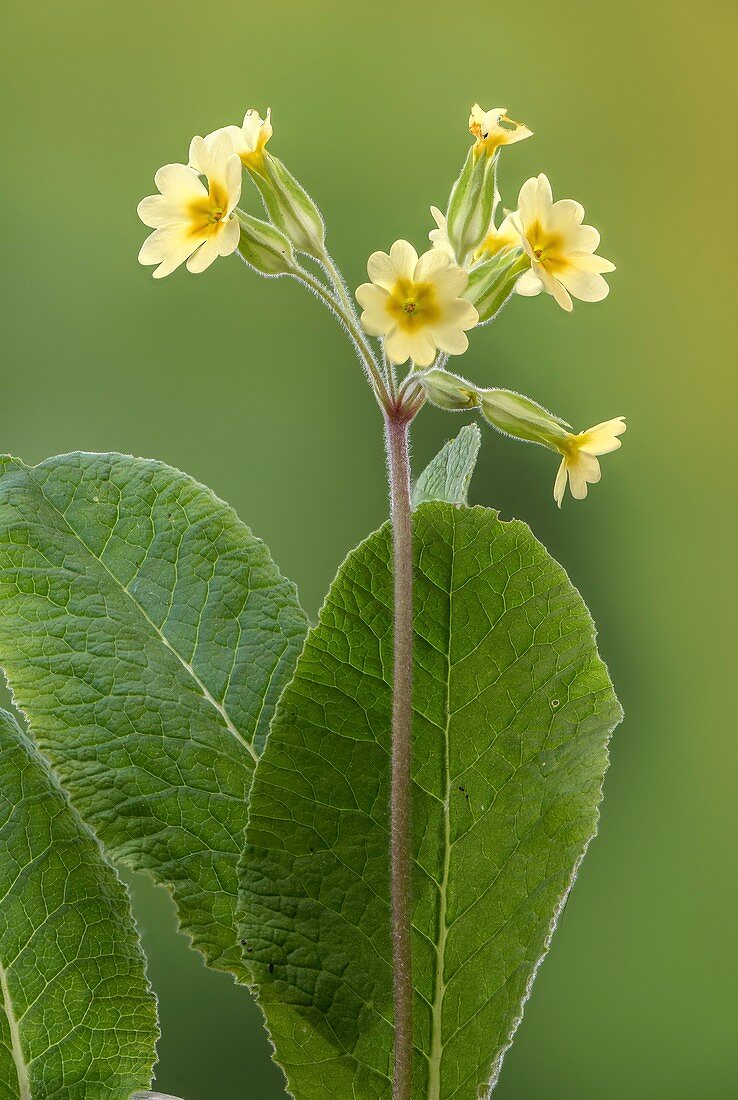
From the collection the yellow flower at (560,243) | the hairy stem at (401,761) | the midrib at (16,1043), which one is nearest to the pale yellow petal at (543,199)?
the yellow flower at (560,243)

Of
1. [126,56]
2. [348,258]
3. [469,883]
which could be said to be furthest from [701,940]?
[126,56]

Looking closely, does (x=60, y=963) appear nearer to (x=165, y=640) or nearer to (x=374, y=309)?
(x=165, y=640)

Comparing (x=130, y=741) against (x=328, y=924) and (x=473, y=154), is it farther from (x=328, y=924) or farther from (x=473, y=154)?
(x=473, y=154)

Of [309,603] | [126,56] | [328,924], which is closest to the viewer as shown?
[328,924]

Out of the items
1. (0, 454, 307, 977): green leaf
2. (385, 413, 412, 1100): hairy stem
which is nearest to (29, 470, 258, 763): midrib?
(0, 454, 307, 977): green leaf

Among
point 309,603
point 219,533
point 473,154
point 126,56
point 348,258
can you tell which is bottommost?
point 219,533

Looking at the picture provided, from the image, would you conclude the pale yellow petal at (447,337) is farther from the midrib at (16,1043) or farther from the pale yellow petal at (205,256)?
the midrib at (16,1043)
